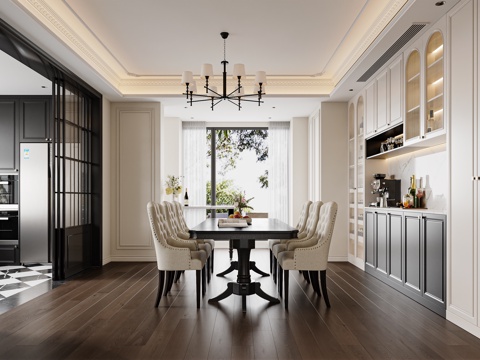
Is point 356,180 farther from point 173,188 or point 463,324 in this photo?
point 463,324

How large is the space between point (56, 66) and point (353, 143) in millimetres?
4338

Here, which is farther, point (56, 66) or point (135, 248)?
point (135, 248)

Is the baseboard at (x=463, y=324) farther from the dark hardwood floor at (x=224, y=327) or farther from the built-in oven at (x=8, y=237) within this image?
the built-in oven at (x=8, y=237)

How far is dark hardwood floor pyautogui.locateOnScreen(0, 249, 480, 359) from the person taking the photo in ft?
9.69

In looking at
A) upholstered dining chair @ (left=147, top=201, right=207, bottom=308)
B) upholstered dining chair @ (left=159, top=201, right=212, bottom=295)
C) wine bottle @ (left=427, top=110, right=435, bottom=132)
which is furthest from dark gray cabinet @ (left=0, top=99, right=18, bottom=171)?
wine bottle @ (left=427, top=110, right=435, bottom=132)

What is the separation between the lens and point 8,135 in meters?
6.82

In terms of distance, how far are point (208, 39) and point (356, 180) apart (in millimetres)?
3055

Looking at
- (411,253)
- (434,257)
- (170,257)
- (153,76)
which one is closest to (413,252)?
(411,253)

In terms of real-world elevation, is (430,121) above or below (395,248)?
above

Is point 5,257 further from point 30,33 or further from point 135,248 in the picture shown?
point 30,33

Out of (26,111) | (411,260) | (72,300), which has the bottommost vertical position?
(72,300)

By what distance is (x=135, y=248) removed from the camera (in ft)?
23.3

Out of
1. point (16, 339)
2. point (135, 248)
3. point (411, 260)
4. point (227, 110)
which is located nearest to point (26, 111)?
point (135, 248)

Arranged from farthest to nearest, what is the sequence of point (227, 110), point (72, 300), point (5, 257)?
point (227, 110) → point (5, 257) → point (72, 300)
